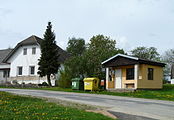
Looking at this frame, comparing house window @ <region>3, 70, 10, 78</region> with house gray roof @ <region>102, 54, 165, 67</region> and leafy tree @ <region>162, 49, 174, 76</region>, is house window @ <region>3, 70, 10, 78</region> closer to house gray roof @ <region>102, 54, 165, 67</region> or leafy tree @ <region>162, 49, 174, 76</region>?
house gray roof @ <region>102, 54, 165, 67</region>

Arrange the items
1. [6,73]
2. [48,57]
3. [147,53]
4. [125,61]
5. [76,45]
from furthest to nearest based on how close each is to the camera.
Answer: [76,45]
[147,53]
[6,73]
[48,57]
[125,61]

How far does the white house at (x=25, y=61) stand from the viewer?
148ft

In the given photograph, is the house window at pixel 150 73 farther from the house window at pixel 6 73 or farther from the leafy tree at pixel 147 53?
the leafy tree at pixel 147 53

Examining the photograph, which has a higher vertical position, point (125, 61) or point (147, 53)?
point (147, 53)

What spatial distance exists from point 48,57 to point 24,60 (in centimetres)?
1003

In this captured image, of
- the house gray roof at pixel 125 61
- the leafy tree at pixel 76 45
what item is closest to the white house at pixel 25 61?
the house gray roof at pixel 125 61

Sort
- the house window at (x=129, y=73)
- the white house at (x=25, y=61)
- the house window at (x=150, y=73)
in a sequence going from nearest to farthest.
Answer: the house window at (x=150, y=73)
the house window at (x=129, y=73)
the white house at (x=25, y=61)

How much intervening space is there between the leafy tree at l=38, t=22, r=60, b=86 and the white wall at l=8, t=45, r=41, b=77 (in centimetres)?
670

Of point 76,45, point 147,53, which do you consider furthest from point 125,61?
point 76,45

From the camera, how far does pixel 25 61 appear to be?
153 feet

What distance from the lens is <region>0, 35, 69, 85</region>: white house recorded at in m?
45.1

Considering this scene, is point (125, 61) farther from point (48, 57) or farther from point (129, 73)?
point (48, 57)

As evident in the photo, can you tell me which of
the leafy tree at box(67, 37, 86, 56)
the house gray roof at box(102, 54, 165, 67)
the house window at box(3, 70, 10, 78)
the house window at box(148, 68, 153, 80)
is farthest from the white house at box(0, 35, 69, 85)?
the leafy tree at box(67, 37, 86, 56)

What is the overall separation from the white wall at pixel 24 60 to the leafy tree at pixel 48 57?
670 cm
